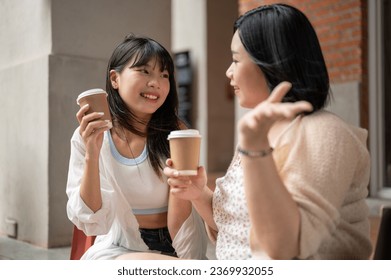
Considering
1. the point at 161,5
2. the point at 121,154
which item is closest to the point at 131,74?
the point at 121,154

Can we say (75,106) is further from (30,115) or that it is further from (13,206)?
(13,206)

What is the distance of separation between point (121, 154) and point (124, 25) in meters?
0.43

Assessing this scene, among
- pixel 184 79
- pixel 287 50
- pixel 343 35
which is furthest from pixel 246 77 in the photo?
pixel 184 79

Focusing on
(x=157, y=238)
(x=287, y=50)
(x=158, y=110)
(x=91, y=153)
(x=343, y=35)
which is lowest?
(x=157, y=238)

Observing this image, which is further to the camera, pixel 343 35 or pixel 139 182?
pixel 343 35

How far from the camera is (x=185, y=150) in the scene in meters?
1.08

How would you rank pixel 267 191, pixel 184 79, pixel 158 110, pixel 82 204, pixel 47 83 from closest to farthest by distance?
pixel 267 191 < pixel 82 204 < pixel 158 110 < pixel 47 83 < pixel 184 79

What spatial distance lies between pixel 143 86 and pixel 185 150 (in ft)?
1.03

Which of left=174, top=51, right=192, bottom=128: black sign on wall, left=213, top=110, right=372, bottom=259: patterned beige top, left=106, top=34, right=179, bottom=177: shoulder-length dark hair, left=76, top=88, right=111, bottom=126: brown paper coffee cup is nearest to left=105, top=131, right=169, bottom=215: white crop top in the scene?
left=106, top=34, right=179, bottom=177: shoulder-length dark hair

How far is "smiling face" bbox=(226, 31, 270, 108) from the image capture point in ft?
3.41

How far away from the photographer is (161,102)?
134 centimetres

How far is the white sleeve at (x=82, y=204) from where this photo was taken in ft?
4.14

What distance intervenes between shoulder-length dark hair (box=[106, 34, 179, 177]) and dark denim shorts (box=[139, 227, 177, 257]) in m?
0.18

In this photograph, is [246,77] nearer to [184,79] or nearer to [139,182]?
[139,182]
